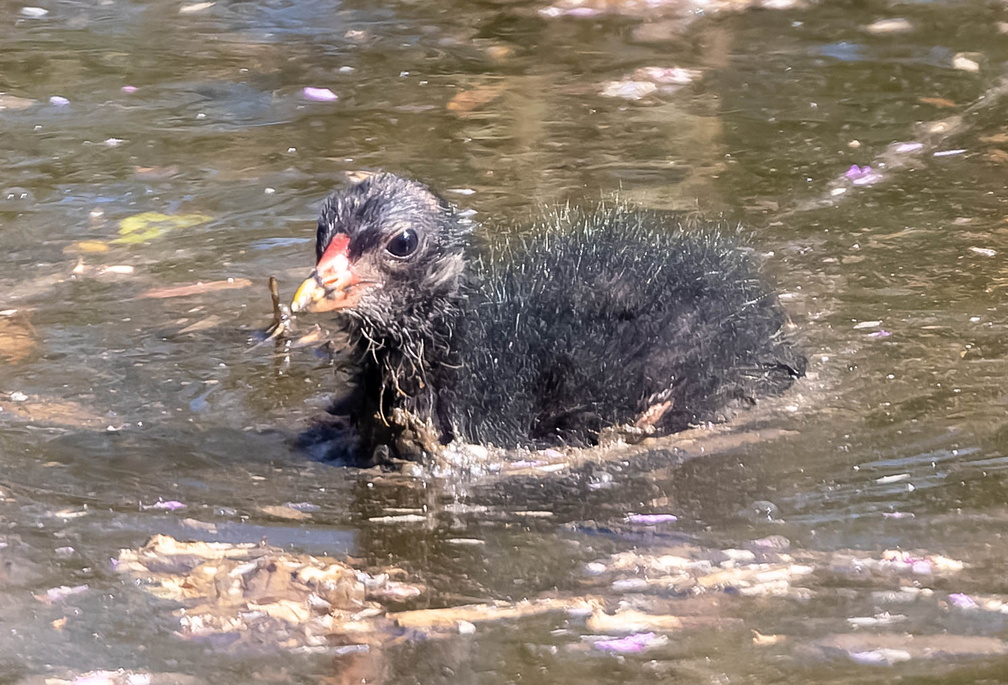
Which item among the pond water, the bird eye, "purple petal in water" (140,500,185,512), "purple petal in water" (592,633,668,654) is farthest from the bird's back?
"purple petal in water" (592,633,668,654)

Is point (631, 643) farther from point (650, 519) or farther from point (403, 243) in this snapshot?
point (403, 243)

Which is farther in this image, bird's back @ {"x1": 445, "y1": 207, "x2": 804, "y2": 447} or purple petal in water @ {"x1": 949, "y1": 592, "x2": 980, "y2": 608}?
bird's back @ {"x1": 445, "y1": 207, "x2": 804, "y2": 447}

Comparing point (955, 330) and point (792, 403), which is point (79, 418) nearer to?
point (792, 403)

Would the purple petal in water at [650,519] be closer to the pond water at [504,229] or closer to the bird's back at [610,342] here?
the pond water at [504,229]

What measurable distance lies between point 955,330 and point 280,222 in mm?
2836

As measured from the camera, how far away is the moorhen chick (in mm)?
4254

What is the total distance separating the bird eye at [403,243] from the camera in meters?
4.22

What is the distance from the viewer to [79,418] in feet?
14.6

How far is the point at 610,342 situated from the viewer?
A: 14.6ft

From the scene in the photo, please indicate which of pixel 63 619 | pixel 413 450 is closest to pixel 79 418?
pixel 413 450

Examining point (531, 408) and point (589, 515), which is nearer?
point (589, 515)

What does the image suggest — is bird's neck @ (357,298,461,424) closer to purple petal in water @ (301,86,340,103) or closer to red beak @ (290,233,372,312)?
red beak @ (290,233,372,312)

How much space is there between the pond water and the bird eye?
67 cm

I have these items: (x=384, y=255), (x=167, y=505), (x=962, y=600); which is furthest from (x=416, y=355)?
(x=962, y=600)
